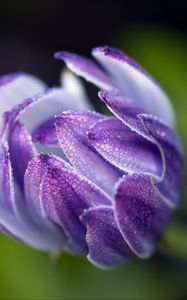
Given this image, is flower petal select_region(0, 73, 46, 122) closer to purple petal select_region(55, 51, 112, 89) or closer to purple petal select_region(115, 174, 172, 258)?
purple petal select_region(55, 51, 112, 89)

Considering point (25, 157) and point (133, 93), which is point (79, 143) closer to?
point (25, 157)

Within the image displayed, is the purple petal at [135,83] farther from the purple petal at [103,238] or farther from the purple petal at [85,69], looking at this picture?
the purple petal at [103,238]

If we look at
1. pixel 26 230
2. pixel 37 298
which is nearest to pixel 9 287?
pixel 37 298

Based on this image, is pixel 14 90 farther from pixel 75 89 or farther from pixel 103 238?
pixel 103 238

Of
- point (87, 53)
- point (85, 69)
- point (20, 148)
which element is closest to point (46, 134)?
point (20, 148)

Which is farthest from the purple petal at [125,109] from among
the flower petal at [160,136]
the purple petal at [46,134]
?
the purple petal at [46,134]

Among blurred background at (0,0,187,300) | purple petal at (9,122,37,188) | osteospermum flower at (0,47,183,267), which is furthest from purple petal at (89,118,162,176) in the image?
blurred background at (0,0,187,300)
